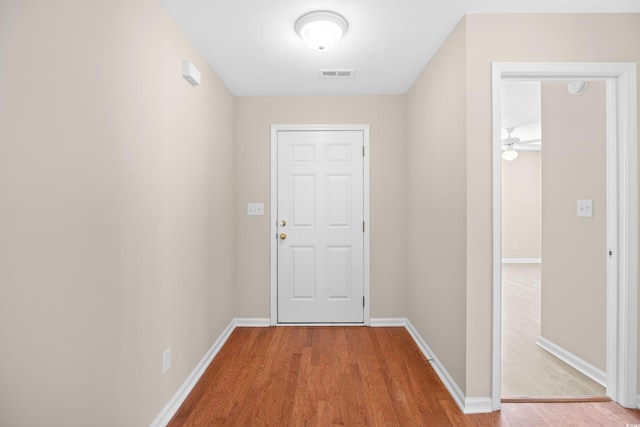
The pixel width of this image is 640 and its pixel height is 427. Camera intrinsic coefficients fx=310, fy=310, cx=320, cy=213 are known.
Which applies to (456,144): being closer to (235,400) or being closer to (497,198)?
(497,198)

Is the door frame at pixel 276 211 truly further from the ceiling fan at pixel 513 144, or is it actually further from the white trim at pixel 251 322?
the ceiling fan at pixel 513 144

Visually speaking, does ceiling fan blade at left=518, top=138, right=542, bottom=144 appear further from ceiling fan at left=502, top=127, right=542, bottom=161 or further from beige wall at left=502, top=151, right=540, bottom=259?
beige wall at left=502, top=151, right=540, bottom=259

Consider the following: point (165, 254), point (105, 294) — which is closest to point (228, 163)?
point (165, 254)

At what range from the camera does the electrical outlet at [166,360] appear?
5.94ft

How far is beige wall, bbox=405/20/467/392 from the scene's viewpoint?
1999 mm

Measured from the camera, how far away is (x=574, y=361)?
7.98 feet

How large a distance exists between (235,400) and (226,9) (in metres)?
2.45

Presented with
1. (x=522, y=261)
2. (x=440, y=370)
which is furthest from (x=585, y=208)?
(x=522, y=261)

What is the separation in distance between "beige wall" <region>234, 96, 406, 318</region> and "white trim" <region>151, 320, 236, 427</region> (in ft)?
2.08

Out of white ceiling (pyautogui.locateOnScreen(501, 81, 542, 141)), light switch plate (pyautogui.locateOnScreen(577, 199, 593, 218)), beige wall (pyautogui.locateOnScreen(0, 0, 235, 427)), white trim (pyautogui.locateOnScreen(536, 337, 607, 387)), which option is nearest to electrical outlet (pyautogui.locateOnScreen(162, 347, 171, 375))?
beige wall (pyautogui.locateOnScreen(0, 0, 235, 427))

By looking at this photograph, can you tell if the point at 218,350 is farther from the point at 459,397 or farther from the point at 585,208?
the point at 585,208

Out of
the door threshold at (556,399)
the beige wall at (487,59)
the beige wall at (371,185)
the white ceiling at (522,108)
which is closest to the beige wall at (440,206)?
the beige wall at (487,59)

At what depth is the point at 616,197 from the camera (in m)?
1.95

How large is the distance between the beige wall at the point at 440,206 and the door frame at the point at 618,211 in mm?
189
